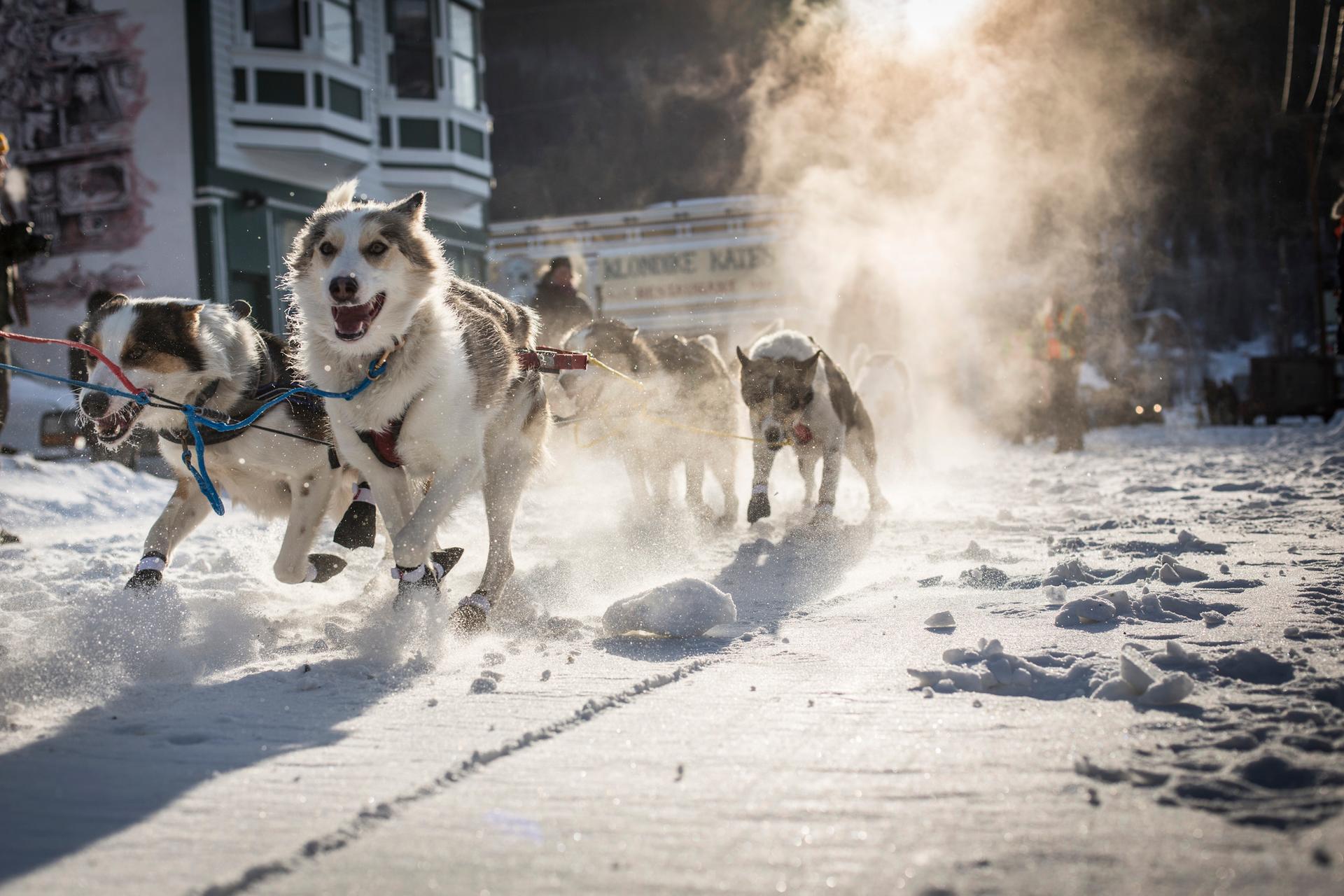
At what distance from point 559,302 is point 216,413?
667 centimetres

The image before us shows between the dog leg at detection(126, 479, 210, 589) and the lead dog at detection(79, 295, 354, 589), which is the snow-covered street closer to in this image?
the dog leg at detection(126, 479, 210, 589)

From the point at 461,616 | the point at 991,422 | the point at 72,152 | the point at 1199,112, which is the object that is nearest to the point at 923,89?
the point at 991,422

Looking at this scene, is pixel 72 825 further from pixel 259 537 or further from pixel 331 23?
pixel 331 23

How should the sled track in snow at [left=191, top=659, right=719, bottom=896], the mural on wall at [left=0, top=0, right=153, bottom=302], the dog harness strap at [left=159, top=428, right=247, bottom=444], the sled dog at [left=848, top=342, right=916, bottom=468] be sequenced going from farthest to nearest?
the mural on wall at [left=0, top=0, right=153, bottom=302] < the sled dog at [left=848, top=342, right=916, bottom=468] < the dog harness strap at [left=159, top=428, right=247, bottom=444] < the sled track in snow at [left=191, top=659, right=719, bottom=896]

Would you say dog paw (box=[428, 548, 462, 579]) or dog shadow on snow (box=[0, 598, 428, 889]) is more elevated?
dog paw (box=[428, 548, 462, 579])

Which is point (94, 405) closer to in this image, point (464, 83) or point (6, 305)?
point (6, 305)

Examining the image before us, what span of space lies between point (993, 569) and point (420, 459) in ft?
7.85

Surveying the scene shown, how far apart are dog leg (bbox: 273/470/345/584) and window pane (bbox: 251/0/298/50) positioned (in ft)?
45.8

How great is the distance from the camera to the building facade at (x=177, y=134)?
51.7ft

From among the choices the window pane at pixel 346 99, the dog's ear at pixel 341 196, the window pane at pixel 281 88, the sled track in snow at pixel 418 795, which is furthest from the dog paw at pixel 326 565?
the window pane at pixel 346 99

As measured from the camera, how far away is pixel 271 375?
452 centimetres

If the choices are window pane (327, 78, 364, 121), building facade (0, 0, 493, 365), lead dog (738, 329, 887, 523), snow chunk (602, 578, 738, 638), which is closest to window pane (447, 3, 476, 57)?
building facade (0, 0, 493, 365)

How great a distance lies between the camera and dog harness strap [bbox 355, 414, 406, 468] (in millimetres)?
3674

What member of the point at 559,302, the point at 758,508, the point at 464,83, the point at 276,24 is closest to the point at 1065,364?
the point at 559,302
